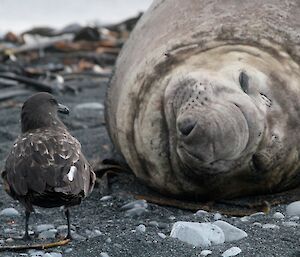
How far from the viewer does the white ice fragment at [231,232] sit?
3.91m

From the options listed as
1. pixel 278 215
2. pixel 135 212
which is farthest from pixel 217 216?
pixel 135 212

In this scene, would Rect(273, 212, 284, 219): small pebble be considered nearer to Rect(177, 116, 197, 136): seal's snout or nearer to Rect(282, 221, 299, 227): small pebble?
Rect(282, 221, 299, 227): small pebble

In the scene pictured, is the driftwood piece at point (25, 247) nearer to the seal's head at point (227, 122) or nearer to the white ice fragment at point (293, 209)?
the seal's head at point (227, 122)

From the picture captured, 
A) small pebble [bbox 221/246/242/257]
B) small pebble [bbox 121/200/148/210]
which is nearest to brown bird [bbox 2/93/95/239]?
small pebble [bbox 121/200/148/210]

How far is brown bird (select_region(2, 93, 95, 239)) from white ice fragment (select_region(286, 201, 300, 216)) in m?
1.00

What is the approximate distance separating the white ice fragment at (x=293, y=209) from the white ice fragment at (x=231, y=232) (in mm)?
470

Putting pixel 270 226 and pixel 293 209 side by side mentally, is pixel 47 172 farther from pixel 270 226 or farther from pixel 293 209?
pixel 293 209

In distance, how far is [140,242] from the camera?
3848mm

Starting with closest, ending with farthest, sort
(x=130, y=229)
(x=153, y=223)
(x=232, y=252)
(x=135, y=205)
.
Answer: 1. (x=232, y=252)
2. (x=130, y=229)
3. (x=153, y=223)
4. (x=135, y=205)

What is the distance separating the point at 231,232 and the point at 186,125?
0.55 metres

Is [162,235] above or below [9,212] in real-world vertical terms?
above

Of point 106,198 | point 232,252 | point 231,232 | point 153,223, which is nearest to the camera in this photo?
point 232,252

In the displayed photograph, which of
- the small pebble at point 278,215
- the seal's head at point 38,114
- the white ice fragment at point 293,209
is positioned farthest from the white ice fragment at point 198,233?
the seal's head at point 38,114

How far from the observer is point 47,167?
3.80 meters
